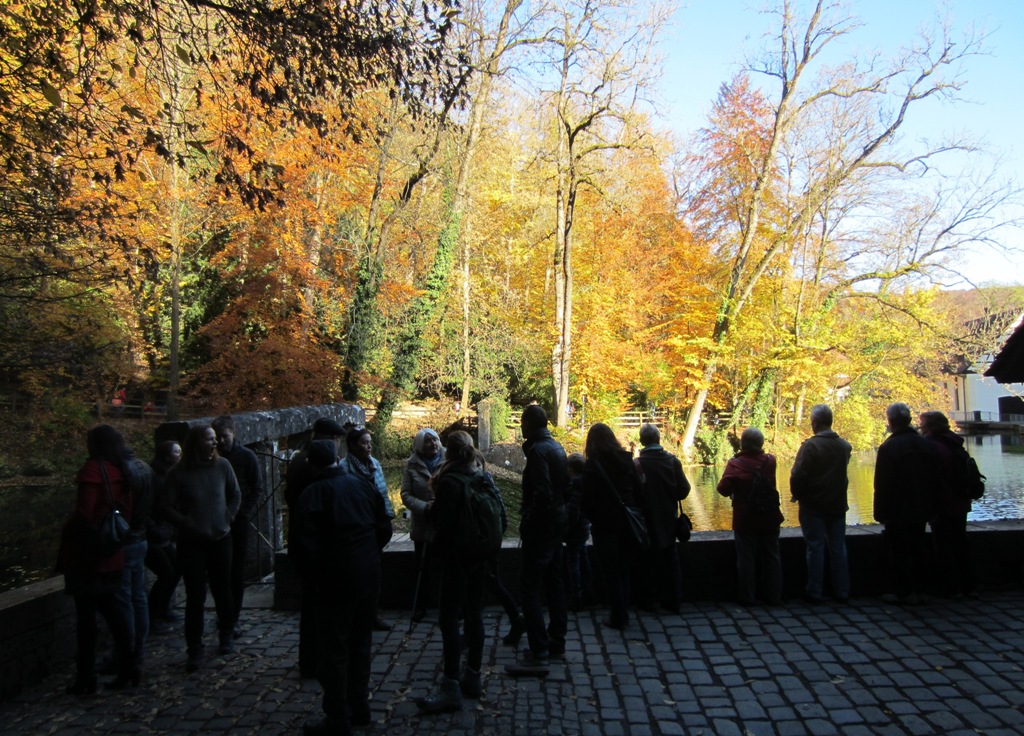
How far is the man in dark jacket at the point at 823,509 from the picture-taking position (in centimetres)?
607

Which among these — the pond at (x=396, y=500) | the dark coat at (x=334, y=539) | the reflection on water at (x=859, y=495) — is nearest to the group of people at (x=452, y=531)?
the dark coat at (x=334, y=539)

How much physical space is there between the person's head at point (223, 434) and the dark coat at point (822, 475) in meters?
4.22

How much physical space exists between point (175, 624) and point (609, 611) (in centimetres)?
323

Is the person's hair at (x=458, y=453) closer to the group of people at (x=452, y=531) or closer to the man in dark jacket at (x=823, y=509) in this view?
the group of people at (x=452, y=531)

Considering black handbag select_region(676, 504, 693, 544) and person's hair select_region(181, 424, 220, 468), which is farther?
black handbag select_region(676, 504, 693, 544)

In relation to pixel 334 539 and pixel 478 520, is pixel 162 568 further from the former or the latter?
pixel 478 520

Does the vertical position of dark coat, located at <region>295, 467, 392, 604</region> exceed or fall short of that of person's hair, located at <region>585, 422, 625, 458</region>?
it falls short

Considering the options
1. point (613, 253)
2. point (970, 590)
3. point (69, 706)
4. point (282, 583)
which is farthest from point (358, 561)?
point (613, 253)

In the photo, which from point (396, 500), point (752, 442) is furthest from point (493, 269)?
point (752, 442)

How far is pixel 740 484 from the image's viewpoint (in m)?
6.09

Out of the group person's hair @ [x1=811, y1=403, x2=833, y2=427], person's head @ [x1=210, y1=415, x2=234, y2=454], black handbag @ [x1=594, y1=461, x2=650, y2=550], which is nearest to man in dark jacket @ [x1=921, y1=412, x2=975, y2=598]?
person's hair @ [x1=811, y1=403, x2=833, y2=427]

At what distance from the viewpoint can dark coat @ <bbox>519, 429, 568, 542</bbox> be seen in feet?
16.1

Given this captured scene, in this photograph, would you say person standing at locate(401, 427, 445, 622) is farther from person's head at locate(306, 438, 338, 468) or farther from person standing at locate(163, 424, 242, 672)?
person's head at locate(306, 438, 338, 468)

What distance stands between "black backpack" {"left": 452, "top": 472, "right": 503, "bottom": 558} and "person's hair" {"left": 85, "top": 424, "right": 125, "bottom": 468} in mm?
2023
